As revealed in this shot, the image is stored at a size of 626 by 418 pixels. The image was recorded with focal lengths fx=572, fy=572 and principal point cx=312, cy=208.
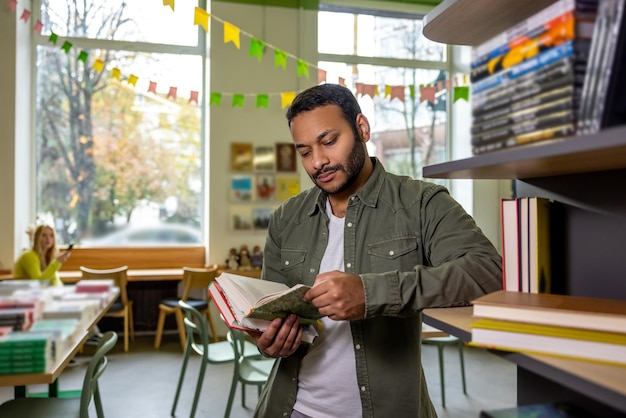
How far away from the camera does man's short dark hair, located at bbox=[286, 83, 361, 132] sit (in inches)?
58.1

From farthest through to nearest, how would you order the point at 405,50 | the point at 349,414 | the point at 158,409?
the point at 405,50 < the point at 158,409 < the point at 349,414

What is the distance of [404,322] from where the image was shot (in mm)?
1490

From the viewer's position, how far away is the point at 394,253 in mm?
1466

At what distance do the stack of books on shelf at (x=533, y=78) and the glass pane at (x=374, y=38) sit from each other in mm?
6133

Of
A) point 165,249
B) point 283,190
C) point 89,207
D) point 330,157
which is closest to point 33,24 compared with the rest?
point 89,207

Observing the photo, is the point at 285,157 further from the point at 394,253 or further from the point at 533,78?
the point at 533,78

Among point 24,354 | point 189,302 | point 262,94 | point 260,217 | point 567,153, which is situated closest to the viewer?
point 567,153


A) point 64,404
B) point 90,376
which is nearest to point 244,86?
point 64,404

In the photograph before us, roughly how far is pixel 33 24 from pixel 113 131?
1.41 m

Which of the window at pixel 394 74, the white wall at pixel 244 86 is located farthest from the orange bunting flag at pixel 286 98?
the window at pixel 394 74

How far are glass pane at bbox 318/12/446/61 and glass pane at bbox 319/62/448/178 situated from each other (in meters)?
0.19

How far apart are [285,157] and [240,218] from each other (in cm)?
85

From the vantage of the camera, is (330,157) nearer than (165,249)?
Yes

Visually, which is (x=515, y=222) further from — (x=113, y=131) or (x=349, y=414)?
(x=113, y=131)
